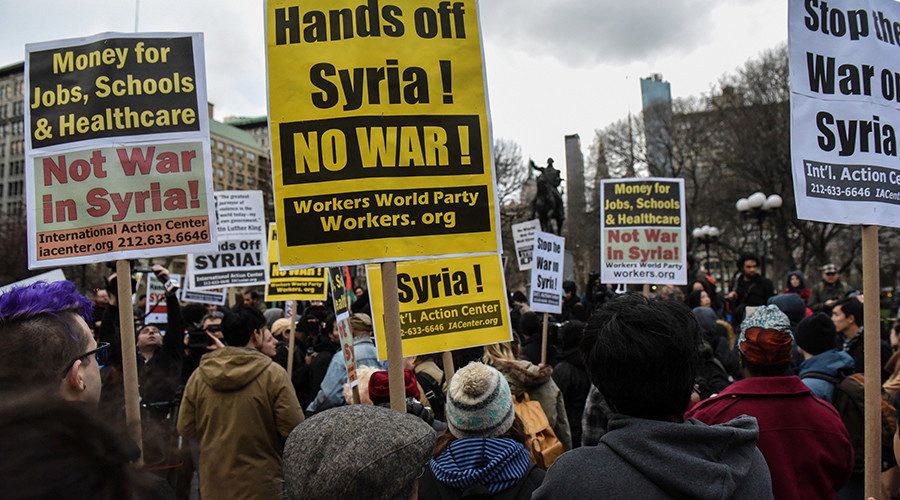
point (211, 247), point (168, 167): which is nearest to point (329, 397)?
point (211, 247)

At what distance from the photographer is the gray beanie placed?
1.37 meters

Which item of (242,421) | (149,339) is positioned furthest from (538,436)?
(149,339)

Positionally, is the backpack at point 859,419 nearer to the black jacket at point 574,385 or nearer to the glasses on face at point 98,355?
the black jacket at point 574,385

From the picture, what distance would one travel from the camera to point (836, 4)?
332 cm

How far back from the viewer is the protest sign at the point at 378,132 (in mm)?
2709

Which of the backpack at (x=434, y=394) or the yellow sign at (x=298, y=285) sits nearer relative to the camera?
the backpack at (x=434, y=394)

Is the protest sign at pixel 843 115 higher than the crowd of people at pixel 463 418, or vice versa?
the protest sign at pixel 843 115

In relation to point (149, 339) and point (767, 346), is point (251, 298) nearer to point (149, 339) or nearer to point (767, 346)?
point (149, 339)

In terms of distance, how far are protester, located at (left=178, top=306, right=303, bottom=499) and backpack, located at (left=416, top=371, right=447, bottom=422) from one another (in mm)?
877

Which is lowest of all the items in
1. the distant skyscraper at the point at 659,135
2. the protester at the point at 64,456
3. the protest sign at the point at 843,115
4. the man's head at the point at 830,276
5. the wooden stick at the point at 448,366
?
the man's head at the point at 830,276

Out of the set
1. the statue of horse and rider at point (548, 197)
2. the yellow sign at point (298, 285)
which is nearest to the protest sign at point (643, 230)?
the yellow sign at point (298, 285)

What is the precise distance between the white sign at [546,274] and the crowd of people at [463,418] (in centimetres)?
268

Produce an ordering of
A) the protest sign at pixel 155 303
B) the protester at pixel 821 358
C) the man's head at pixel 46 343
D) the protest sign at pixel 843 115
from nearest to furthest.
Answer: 1. the man's head at pixel 46 343
2. the protest sign at pixel 843 115
3. the protester at pixel 821 358
4. the protest sign at pixel 155 303

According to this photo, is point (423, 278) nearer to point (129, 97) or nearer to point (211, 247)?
point (211, 247)
